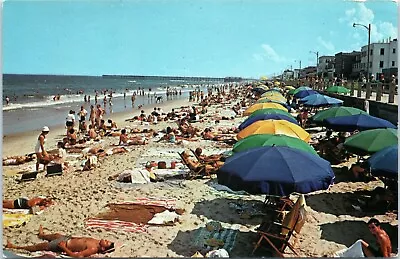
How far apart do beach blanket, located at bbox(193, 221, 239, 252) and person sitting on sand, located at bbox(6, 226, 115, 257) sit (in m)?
1.17

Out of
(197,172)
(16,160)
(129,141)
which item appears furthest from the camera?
(129,141)

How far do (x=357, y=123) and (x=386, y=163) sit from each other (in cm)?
355

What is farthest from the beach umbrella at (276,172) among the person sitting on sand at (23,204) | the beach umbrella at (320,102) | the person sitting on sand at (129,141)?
the beach umbrella at (320,102)

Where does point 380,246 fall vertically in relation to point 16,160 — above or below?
above

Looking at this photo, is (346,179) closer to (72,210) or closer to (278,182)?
(278,182)

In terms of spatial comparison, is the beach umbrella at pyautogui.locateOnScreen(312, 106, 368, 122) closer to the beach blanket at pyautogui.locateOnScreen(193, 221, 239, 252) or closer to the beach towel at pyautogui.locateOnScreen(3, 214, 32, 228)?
Result: the beach blanket at pyautogui.locateOnScreen(193, 221, 239, 252)

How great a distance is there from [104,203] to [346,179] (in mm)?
4979

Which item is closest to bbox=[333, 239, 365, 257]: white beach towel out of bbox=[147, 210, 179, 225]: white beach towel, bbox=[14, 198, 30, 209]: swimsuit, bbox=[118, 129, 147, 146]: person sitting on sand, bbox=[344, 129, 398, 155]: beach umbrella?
bbox=[344, 129, 398, 155]: beach umbrella

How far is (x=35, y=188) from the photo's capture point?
8.60m

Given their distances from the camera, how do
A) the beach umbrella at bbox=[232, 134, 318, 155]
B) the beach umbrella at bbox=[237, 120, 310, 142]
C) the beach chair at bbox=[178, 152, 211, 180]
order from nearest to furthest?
the beach umbrella at bbox=[232, 134, 318, 155], the beach umbrella at bbox=[237, 120, 310, 142], the beach chair at bbox=[178, 152, 211, 180]

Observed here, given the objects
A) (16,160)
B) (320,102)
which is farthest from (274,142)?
(320,102)

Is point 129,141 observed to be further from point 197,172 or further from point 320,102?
point 320,102

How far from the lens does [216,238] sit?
5820 millimetres

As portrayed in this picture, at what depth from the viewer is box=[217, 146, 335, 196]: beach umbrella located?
15.5 feet
